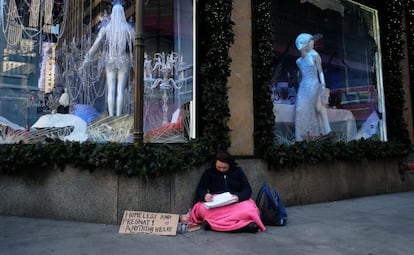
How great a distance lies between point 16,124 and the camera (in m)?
6.67

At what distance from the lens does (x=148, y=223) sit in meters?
5.28

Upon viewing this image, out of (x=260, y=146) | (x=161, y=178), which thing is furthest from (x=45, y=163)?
(x=260, y=146)

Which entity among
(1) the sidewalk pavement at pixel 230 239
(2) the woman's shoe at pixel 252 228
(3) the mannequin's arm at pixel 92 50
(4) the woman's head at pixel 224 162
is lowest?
(1) the sidewalk pavement at pixel 230 239

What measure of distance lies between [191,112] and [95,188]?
2.03 metres

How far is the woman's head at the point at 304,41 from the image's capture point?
28.8ft

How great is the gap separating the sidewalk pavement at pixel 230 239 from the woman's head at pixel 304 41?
4040 millimetres

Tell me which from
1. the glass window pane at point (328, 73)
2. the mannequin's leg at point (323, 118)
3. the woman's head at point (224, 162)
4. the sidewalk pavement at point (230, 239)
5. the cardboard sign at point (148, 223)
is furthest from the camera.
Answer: the mannequin's leg at point (323, 118)

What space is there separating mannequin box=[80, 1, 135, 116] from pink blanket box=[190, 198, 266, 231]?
2.66m

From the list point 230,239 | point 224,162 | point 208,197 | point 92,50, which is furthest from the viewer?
point 92,50

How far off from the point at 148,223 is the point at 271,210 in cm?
176

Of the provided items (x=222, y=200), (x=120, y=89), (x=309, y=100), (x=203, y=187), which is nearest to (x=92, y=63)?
(x=120, y=89)

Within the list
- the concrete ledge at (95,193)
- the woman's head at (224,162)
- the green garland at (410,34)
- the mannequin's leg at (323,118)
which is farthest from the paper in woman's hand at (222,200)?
the green garland at (410,34)

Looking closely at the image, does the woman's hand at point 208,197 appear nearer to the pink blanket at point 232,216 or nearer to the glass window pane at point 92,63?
the pink blanket at point 232,216

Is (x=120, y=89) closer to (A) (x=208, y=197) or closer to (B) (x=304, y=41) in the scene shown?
(A) (x=208, y=197)
